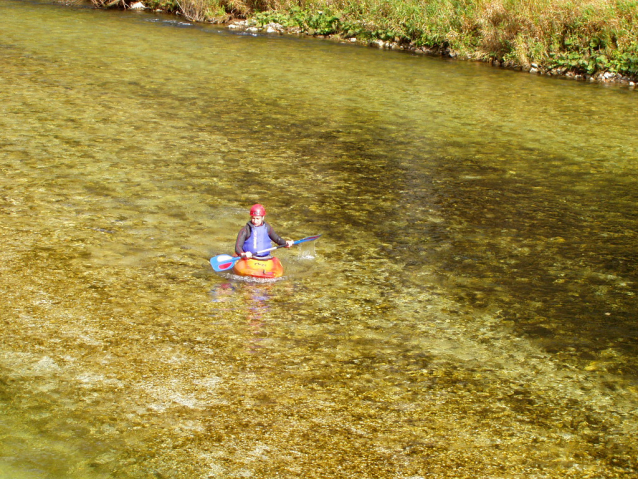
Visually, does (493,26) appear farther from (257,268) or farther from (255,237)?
(257,268)

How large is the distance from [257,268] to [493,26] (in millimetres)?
16466

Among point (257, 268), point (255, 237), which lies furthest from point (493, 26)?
point (257, 268)

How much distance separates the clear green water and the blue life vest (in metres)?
0.39

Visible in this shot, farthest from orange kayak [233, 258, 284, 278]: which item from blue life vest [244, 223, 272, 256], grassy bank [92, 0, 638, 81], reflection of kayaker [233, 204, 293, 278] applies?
grassy bank [92, 0, 638, 81]

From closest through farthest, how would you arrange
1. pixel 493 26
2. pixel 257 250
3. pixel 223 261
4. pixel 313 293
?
pixel 313 293
pixel 223 261
pixel 257 250
pixel 493 26

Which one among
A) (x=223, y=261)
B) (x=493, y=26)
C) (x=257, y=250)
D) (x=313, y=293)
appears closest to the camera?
(x=313, y=293)

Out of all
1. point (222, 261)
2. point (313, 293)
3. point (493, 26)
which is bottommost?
point (313, 293)

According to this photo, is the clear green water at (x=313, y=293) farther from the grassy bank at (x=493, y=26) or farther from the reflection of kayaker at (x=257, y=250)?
the grassy bank at (x=493, y=26)

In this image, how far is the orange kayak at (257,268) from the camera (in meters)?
7.51

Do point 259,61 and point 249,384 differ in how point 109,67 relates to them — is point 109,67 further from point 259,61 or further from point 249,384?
point 249,384

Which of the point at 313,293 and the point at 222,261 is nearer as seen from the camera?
the point at 313,293

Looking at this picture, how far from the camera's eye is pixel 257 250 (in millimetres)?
7621

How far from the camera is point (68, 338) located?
6.05 meters

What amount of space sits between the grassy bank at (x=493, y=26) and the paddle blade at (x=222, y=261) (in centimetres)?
1521
